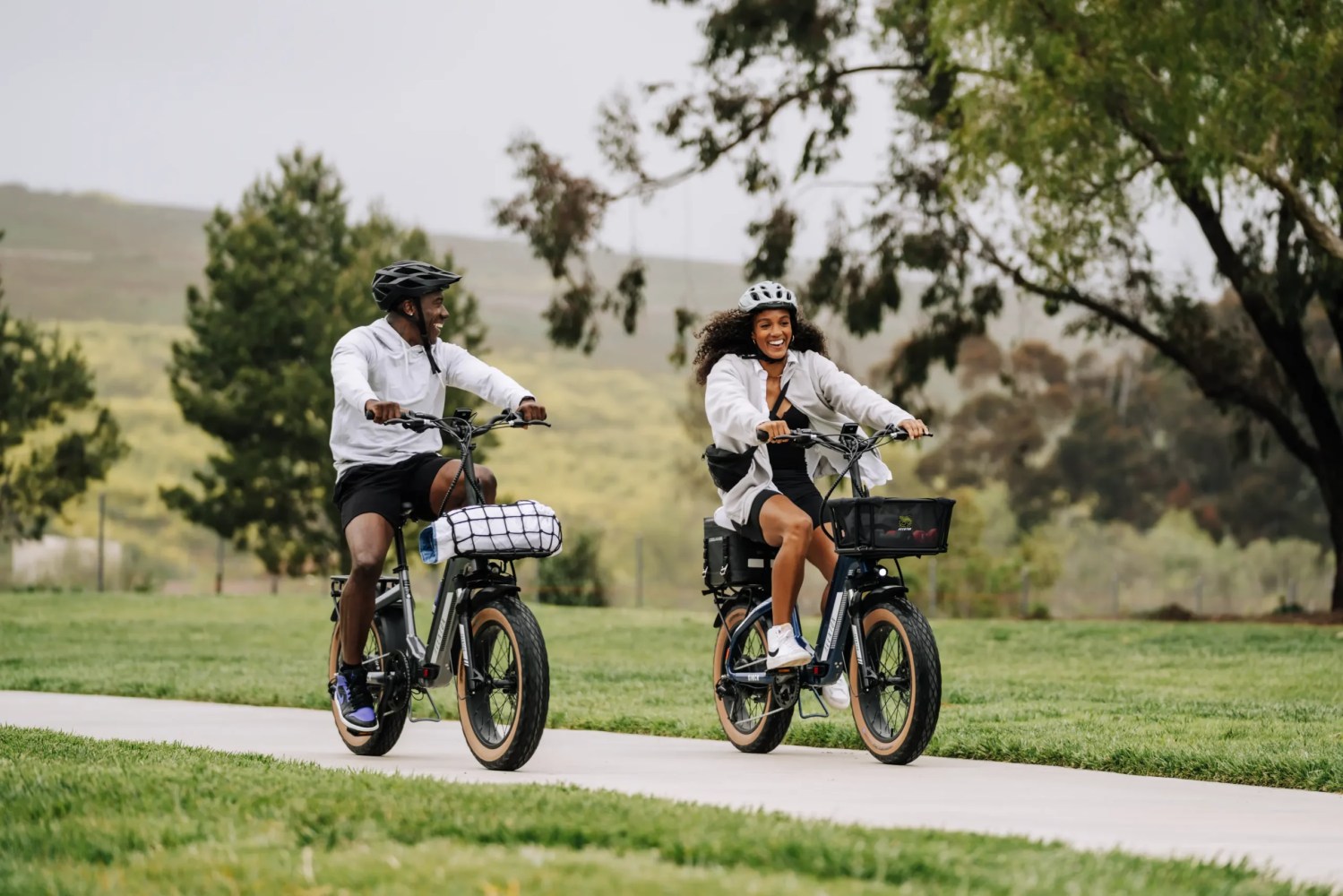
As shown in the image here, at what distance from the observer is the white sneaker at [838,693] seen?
8.67 meters

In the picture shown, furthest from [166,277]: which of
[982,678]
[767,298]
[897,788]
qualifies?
[897,788]

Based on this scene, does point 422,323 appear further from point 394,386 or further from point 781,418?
point 781,418

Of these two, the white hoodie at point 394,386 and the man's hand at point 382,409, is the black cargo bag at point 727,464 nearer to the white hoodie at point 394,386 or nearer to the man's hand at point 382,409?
the white hoodie at point 394,386

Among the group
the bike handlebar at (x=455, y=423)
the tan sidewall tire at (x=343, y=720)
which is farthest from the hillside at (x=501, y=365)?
the bike handlebar at (x=455, y=423)

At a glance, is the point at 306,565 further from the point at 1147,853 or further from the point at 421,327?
the point at 1147,853

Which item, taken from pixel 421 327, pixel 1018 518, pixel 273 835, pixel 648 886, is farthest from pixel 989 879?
pixel 1018 518

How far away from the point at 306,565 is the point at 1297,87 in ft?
131

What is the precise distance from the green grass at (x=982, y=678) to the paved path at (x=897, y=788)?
18.8 inches

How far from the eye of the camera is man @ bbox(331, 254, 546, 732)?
338 inches

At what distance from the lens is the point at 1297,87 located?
819 inches

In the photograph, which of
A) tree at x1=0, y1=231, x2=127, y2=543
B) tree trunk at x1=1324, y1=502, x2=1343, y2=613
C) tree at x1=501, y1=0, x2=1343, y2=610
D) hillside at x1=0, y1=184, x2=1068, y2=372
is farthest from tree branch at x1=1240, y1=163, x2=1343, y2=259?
hillside at x1=0, y1=184, x2=1068, y2=372

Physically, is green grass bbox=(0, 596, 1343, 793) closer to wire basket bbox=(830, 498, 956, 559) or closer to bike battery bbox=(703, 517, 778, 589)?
bike battery bbox=(703, 517, 778, 589)

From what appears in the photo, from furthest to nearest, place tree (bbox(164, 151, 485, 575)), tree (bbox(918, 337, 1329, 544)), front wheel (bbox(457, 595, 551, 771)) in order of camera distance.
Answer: tree (bbox(918, 337, 1329, 544)) → tree (bbox(164, 151, 485, 575)) → front wheel (bbox(457, 595, 551, 771))

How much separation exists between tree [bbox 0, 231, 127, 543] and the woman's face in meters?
43.6
